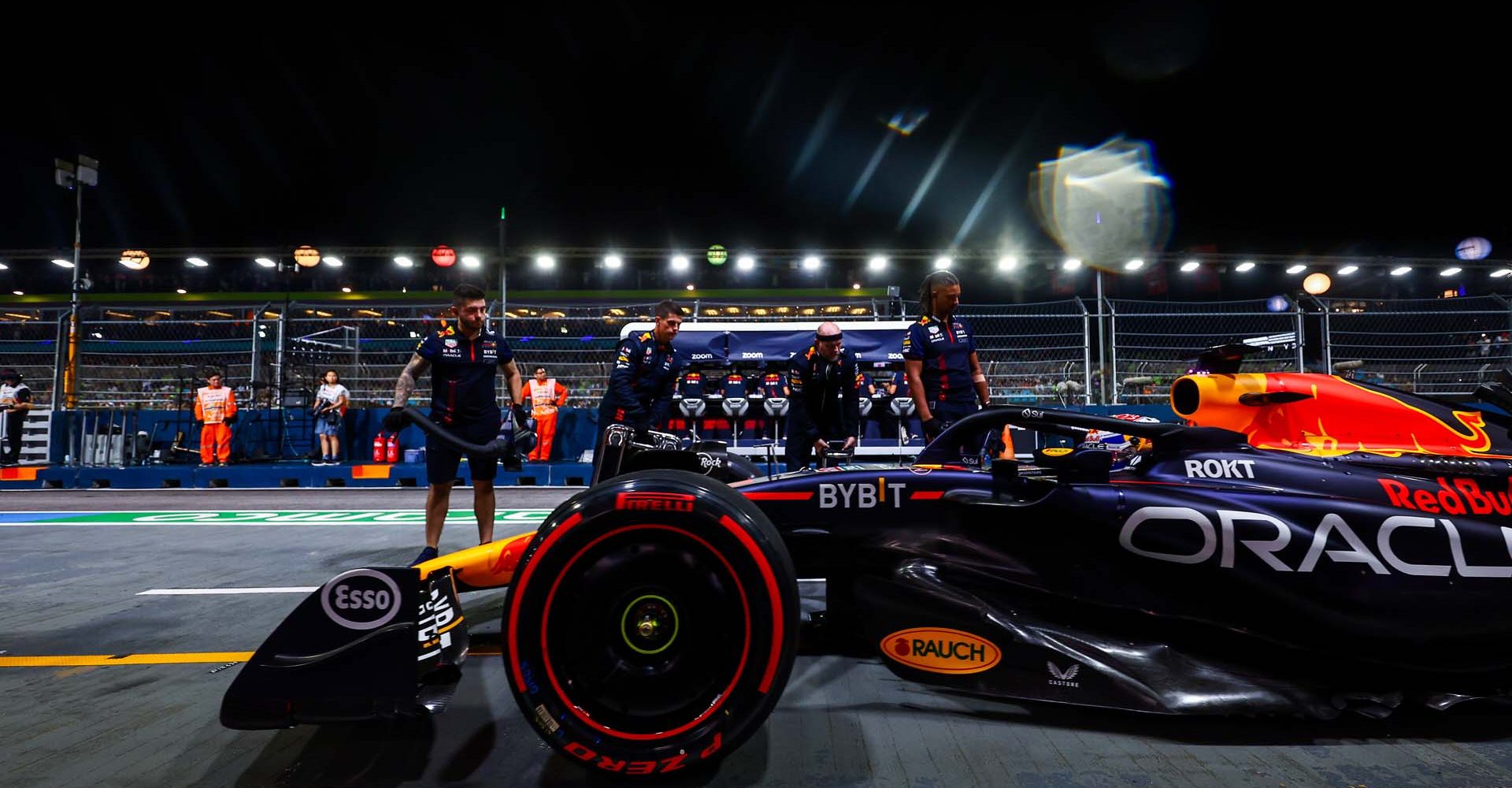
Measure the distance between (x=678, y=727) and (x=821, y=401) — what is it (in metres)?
3.54

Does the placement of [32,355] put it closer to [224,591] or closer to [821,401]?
[224,591]

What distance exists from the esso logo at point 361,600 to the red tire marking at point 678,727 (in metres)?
0.32

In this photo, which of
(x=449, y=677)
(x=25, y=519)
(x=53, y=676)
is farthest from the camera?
(x=25, y=519)

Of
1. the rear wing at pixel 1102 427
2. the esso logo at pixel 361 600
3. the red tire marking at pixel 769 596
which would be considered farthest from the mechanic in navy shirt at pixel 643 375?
the red tire marking at pixel 769 596

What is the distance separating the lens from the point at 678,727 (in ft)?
4.71

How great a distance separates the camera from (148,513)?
21.6 feet

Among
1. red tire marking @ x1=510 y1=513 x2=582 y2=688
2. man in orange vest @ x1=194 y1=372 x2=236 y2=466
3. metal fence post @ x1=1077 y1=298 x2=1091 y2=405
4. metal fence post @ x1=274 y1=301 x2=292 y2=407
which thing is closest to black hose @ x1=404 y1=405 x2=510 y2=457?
red tire marking @ x1=510 y1=513 x2=582 y2=688

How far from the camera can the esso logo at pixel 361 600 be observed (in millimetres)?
1495

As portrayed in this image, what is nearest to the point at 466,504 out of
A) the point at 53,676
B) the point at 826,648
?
the point at 53,676

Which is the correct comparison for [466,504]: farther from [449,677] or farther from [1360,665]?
[1360,665]

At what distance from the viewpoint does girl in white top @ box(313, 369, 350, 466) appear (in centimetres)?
986

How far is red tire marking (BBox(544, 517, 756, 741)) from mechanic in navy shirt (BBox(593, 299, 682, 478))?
3.04 meters

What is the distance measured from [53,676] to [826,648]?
8.71ft

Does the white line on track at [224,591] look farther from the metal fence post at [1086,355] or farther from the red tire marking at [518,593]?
the metal fence post at [1086,355]
